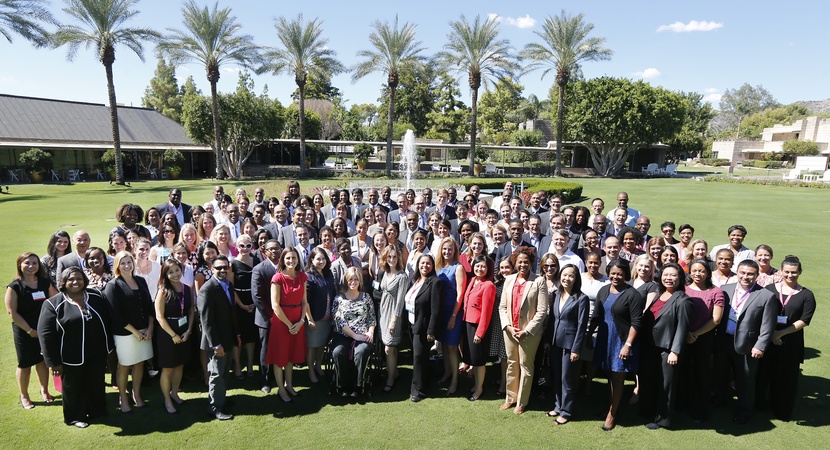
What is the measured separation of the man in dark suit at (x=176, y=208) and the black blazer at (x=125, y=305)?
3.73 m

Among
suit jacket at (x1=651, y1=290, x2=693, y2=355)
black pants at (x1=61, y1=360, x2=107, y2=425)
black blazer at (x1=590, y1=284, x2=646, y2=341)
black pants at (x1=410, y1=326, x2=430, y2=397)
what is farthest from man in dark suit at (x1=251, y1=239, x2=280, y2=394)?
suit jacket at (x1=651, y1=290, x2=693, y2=355)

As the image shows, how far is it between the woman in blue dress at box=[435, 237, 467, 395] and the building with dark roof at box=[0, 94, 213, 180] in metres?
33.1

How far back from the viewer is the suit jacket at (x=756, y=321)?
431 centimetres

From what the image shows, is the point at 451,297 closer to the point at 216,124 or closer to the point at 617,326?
the point at 617,326

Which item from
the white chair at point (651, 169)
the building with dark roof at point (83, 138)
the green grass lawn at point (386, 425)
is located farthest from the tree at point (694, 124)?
the green grass lawn at point (386, 425)

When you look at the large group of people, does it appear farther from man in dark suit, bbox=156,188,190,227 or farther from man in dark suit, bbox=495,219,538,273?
man in dark suit, bbox=156,188,190,227

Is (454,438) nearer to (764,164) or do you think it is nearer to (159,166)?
(159,166)

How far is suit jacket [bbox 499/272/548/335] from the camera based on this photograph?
4.57 m

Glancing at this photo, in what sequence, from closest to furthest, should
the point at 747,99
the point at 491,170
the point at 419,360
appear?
the point at 419,360 → the point at 491,170 → the point at 747,99

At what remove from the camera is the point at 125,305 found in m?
4.44

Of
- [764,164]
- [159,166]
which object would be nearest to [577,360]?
[159,166]

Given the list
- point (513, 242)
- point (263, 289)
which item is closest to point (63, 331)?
point (263, 289)

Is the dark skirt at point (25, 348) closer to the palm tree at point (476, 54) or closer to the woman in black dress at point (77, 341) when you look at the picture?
the woman in black dress at point (77, 341)

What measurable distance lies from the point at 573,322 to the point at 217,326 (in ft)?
10.8
